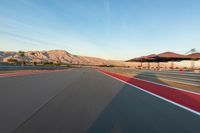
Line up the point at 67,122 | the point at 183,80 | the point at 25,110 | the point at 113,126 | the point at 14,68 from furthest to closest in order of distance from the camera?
the point at 14,68
the point at 183,80
the point at 25,110
the point at 67,122
the point at 113,126

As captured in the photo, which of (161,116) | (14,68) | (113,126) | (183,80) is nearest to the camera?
(113,126)

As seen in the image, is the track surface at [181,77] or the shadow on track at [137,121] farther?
the track surface at [181,77]

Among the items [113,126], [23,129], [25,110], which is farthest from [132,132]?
[25,110]

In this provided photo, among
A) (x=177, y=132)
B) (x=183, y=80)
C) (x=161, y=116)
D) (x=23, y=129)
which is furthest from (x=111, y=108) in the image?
(x=183, y=80)

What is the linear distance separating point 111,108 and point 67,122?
→ 1.93 m

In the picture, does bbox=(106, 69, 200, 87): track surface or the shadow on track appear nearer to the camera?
the shadow on track

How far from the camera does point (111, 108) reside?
617 centimetres

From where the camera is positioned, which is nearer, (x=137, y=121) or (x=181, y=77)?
(x=137, y=121)

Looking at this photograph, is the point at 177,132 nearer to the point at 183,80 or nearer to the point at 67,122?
the point at 67,122

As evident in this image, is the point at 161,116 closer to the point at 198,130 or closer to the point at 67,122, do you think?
the point at 198,130

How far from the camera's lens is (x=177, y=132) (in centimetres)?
397

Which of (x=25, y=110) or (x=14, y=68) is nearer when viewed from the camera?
(x=25, y=110)

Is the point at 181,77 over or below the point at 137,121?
over

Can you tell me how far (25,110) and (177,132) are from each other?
13.7 ft
